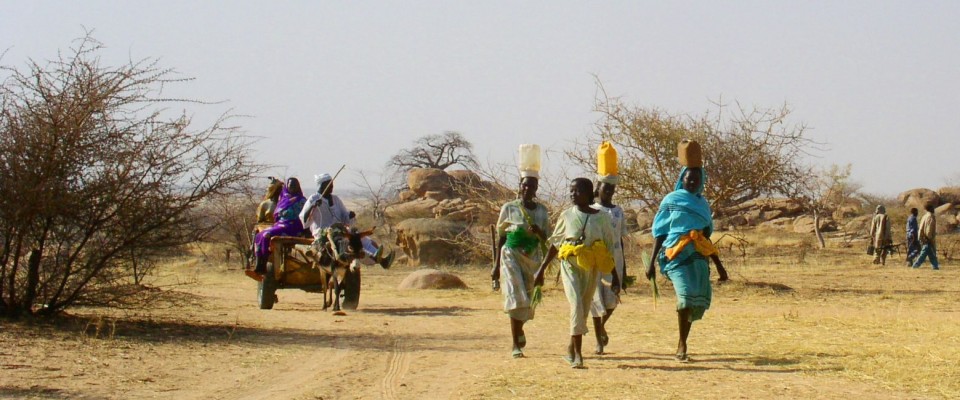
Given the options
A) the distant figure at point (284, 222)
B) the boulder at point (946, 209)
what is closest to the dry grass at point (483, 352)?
the distant figure at point (284, 222)

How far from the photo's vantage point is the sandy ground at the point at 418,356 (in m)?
7.53

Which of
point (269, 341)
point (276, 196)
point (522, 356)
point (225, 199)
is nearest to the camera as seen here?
point (522, 356)

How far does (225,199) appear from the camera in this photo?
11672 millimetres

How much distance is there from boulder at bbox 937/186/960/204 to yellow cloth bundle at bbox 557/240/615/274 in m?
45.0

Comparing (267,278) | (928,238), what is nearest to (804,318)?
(267,278)

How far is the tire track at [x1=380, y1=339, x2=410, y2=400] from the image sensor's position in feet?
25.0

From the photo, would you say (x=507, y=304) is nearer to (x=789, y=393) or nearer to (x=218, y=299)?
(x=789, y=393)

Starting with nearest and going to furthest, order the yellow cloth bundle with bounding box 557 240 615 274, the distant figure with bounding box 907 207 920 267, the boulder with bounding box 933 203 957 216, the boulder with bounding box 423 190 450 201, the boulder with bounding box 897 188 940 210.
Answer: the yellow cloth bundle with bounding box 557 240 615 274, the distant figure with bounding box 907 207 920 267, the boulder with bounding box 423 190 450 201, the boulder with bounding box 933 203 957 216, the boulder with bounding box 897 188 940 210

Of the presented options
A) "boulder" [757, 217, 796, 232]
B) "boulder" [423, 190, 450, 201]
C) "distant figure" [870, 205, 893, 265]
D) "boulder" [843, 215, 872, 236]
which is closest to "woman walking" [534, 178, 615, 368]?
"distant figure" [870, 205, 893, 265]

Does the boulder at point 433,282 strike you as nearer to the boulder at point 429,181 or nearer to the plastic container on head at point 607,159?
the plastic container on head at point 607,159

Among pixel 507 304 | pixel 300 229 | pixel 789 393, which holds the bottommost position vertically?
pixel 789 393

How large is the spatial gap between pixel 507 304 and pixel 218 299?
855 cm

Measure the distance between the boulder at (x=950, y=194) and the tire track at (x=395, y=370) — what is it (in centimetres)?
4426

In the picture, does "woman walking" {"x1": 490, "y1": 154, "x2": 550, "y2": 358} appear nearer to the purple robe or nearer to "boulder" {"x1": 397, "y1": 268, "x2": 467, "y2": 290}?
the purple robe
